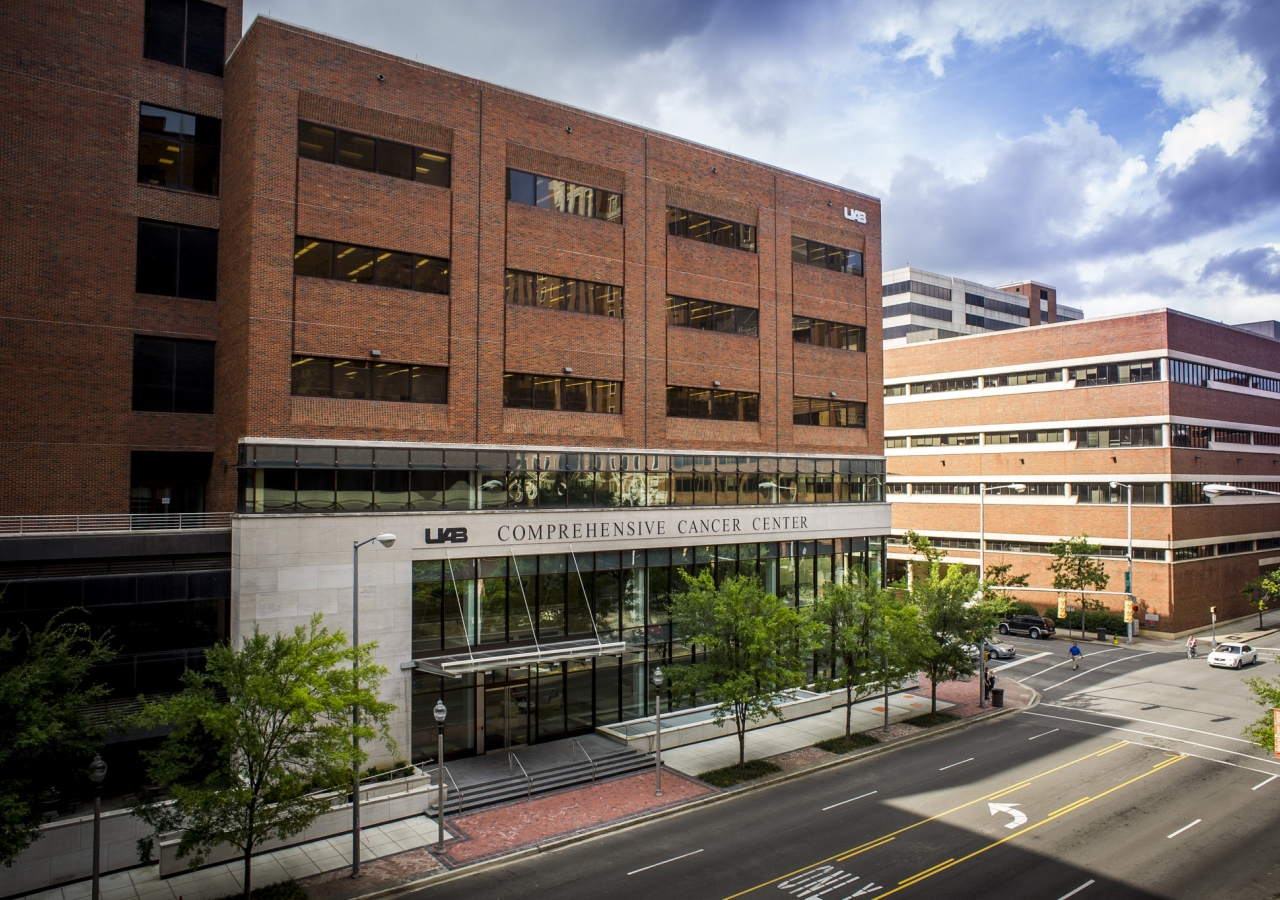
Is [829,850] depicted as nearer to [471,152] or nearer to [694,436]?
[694,436]

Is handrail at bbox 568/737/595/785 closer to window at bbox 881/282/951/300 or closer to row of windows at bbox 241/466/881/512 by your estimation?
row of windows at bbox 241/466/881/512

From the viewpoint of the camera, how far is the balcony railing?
2681cm

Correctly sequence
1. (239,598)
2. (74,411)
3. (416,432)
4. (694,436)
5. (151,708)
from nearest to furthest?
(151,708) → (239,598) → (74,411) → (416,432) → (694,436)

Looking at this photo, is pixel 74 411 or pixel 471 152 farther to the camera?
pixel 471 152

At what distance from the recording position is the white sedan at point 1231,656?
5022 centimetres

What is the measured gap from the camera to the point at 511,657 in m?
29.8

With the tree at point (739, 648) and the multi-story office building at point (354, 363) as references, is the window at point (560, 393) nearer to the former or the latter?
the multi-story office building at point (354, 363)

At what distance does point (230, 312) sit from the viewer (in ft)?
97.8

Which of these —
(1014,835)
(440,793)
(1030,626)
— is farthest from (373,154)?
(1030,626)

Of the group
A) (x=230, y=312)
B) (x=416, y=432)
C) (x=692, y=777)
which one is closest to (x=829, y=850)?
(x=692, y=777)

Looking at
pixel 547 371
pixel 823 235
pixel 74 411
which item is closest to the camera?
pixel 74 411

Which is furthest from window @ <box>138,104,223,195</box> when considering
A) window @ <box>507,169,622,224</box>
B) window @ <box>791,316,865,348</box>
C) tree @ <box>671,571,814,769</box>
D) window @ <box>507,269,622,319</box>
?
window @ <box>791,316,865,348</box>

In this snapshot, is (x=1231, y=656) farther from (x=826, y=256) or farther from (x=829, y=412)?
(x=826, y=256)

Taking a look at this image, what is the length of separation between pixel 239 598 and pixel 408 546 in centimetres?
563
